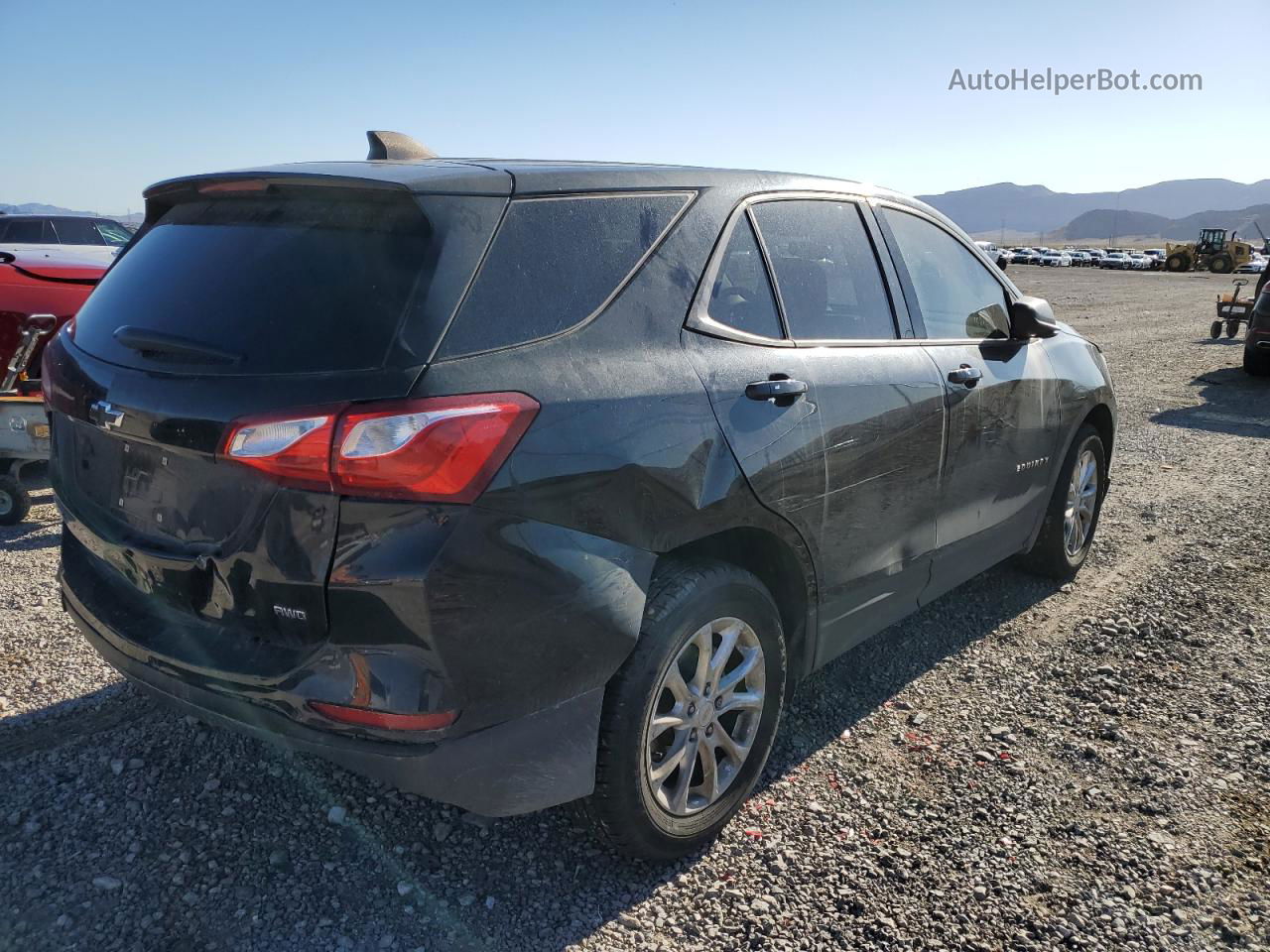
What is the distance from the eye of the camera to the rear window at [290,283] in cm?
214

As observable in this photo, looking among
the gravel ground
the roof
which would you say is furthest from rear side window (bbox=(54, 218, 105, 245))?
the roof

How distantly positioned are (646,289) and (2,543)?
4524 mm

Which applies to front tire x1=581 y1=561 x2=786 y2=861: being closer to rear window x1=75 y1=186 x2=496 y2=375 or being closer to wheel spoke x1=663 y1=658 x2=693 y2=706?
wheel spoke x1=663 y1=658 x2=693 y2=706

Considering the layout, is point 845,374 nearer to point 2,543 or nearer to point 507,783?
point 507,783

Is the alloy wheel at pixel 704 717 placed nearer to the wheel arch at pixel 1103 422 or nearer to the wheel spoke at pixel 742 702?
the wheel spoke at pixel 742 702

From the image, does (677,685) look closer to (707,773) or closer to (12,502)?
(707,773)

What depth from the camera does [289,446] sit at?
2055 mm

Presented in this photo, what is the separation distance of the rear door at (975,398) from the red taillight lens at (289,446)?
230cm

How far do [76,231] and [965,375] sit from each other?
16253 millimetres

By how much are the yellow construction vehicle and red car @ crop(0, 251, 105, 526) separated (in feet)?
214

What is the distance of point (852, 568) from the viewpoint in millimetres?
3168

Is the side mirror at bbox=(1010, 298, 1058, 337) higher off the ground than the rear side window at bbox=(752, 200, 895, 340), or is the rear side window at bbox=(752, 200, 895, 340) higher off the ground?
the rear side window at bbox=(752, 200, 895, 340)

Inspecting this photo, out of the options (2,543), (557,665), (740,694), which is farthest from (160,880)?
(2,543)

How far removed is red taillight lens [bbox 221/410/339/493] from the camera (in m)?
2.03
